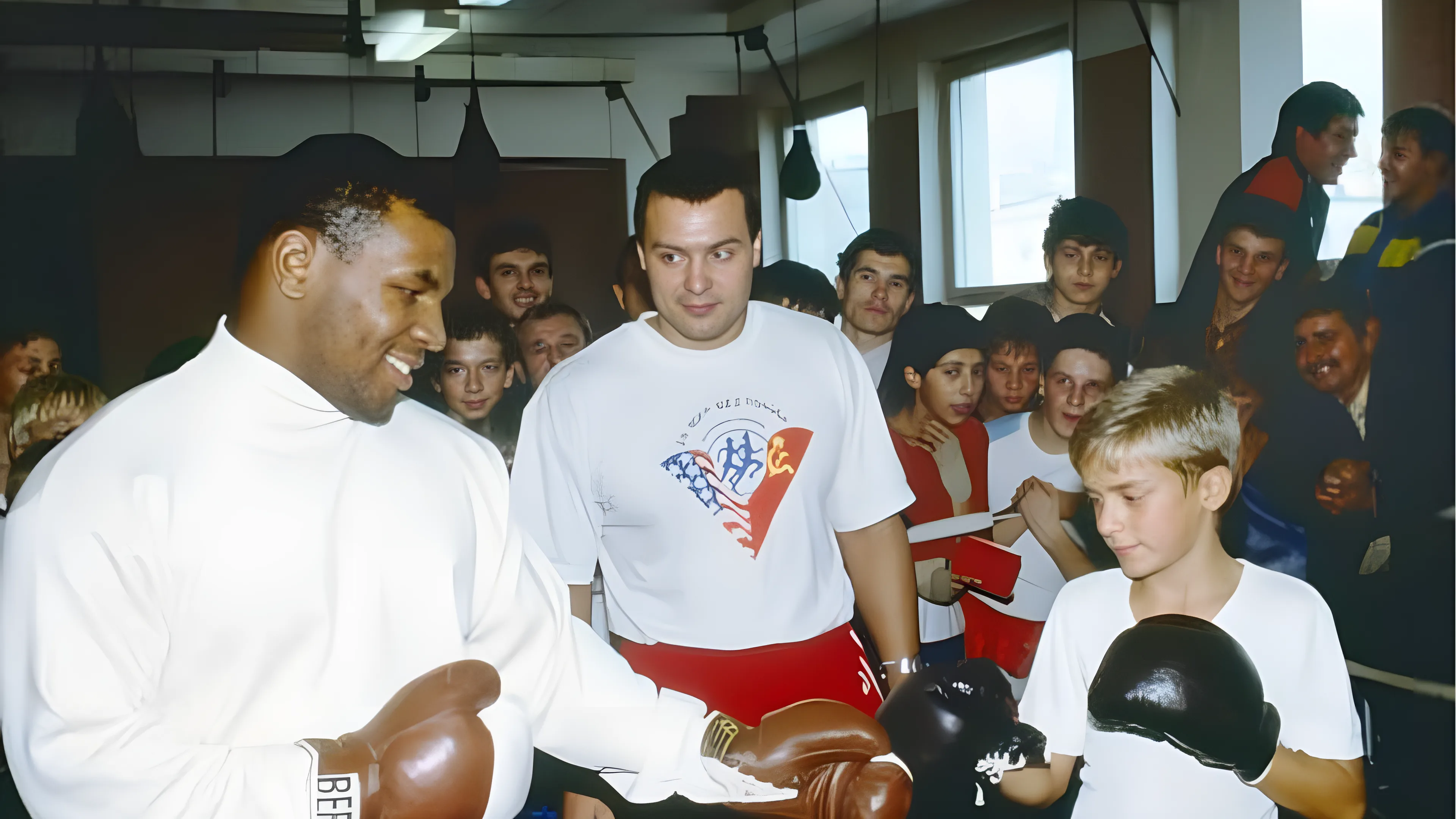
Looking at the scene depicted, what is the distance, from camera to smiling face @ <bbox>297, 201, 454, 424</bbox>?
1971mm

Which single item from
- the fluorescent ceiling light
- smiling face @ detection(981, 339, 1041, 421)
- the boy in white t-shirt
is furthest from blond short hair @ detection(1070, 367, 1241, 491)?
the fluorescent ceiling light

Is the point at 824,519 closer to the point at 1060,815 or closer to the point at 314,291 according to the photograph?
the point at 1060,815

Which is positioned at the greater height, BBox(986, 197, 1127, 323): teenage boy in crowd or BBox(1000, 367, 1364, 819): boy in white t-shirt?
BBox(986, 197, 1127, 323): teenage boy in crowd

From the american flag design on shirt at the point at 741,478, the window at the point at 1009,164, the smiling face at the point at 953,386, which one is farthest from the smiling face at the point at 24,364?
the window at the point at 1009,164

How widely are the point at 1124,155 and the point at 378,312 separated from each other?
1616 millimetres

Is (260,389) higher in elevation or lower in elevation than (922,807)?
higher

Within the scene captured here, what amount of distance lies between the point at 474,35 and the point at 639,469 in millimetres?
908

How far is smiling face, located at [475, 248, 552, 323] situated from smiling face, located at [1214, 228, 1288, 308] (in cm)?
149

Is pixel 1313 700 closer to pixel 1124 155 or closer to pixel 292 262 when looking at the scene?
pixel 1124 155

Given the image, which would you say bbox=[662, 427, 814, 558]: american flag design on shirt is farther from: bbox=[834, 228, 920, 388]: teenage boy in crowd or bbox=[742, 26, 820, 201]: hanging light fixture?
bbox=[742, 26, 820, 201]: hanging light fixture

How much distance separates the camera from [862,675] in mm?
2268

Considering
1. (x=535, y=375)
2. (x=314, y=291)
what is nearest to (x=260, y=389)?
(x=314, y=291)

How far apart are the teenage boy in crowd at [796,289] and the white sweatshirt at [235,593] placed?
0.67 metres

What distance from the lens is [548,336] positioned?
→ 2150mm
